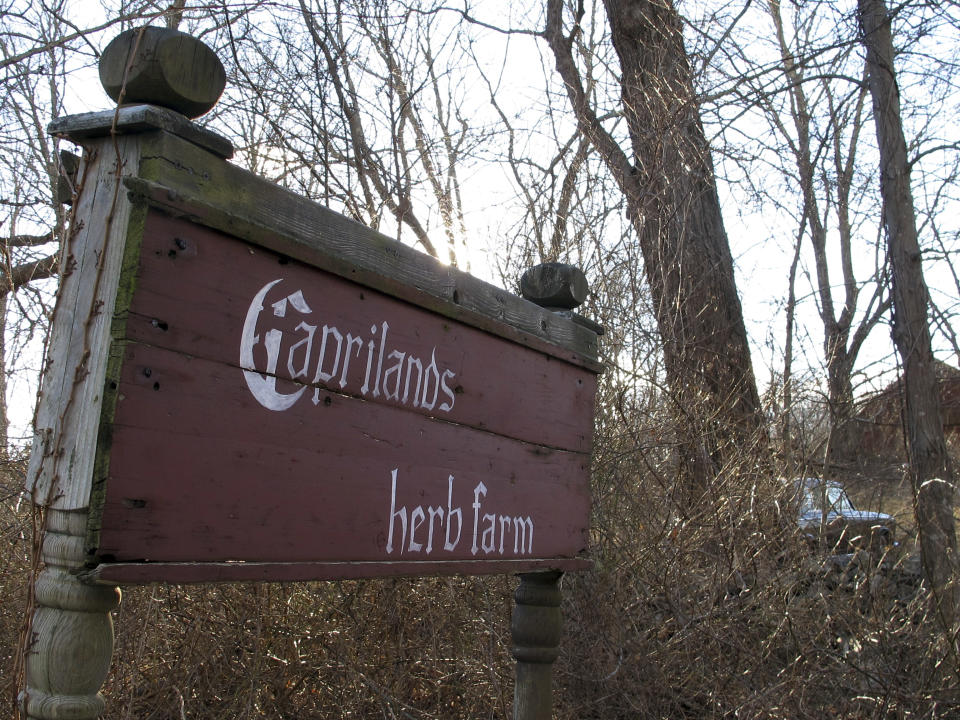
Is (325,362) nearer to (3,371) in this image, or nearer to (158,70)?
(158,70)

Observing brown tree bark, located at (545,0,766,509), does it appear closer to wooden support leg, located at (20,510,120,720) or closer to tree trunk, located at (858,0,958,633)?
tree trunk, located at (858,0,958,633)

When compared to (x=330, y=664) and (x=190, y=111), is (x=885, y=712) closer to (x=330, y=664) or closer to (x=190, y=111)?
(x=330, y=664)

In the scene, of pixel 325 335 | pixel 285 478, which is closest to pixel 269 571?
pixel 285 478

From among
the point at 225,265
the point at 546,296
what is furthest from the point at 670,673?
the point at 225,265

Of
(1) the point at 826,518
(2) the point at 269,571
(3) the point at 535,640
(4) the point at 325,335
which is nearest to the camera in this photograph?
(2) the point at 269,571

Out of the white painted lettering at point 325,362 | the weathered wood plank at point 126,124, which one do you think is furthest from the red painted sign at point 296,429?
the weathered wood plank at point 126,124

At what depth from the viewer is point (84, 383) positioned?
1.36 metres

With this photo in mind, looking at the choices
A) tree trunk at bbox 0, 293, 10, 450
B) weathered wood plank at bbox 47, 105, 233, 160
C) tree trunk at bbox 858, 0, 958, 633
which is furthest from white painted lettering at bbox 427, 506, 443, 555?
tree trunk at bbox 858, 0, 958, 633

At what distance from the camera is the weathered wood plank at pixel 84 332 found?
1.34 meters

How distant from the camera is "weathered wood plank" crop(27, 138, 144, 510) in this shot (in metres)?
1.34

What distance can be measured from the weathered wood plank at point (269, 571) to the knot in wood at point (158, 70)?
0.76m

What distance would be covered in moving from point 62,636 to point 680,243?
4238 mm

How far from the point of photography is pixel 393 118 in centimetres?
513

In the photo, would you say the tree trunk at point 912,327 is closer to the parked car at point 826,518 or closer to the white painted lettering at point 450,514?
the parked car at point 826,518
